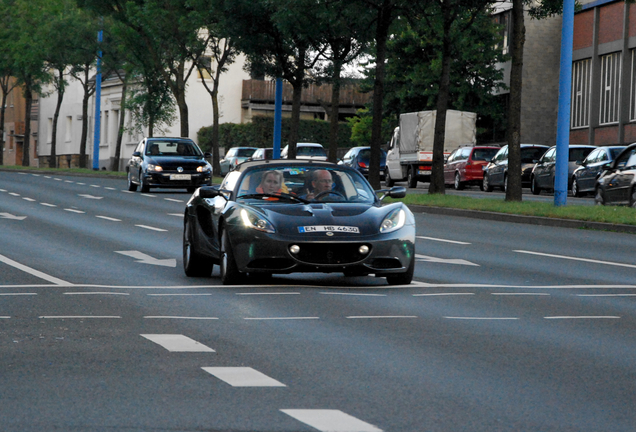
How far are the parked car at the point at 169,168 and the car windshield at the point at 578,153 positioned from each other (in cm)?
1055

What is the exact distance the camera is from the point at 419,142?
166 feet

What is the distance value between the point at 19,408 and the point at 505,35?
59.9m

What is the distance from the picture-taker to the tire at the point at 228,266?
12617 millimetres

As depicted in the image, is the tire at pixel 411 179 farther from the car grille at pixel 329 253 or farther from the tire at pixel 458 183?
the car grille at pixel 329 253

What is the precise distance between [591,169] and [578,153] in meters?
3.91

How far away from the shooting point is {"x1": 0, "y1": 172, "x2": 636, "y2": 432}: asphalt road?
6141mm

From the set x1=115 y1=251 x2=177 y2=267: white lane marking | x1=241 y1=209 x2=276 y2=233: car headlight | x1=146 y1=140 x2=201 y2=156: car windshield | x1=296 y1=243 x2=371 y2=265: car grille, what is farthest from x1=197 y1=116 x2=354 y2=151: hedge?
x1=296 y1=243 x2=371 y2=265: car grille

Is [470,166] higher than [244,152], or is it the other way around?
[244,152]

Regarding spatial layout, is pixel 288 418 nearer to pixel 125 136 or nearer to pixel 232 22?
pixel 232 22

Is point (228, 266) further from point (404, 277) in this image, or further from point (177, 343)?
point (177, 343)

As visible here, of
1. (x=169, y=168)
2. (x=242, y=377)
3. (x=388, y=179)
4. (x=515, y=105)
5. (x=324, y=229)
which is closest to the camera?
(x=242, y=377)

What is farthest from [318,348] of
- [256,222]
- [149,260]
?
[149,260]

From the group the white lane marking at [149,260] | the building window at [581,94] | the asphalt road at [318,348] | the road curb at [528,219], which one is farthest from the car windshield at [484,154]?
the white lane marking at [149,260]

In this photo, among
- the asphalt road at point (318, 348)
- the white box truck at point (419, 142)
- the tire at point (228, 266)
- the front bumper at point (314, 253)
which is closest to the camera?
the asphalt road at point (318, 348)
